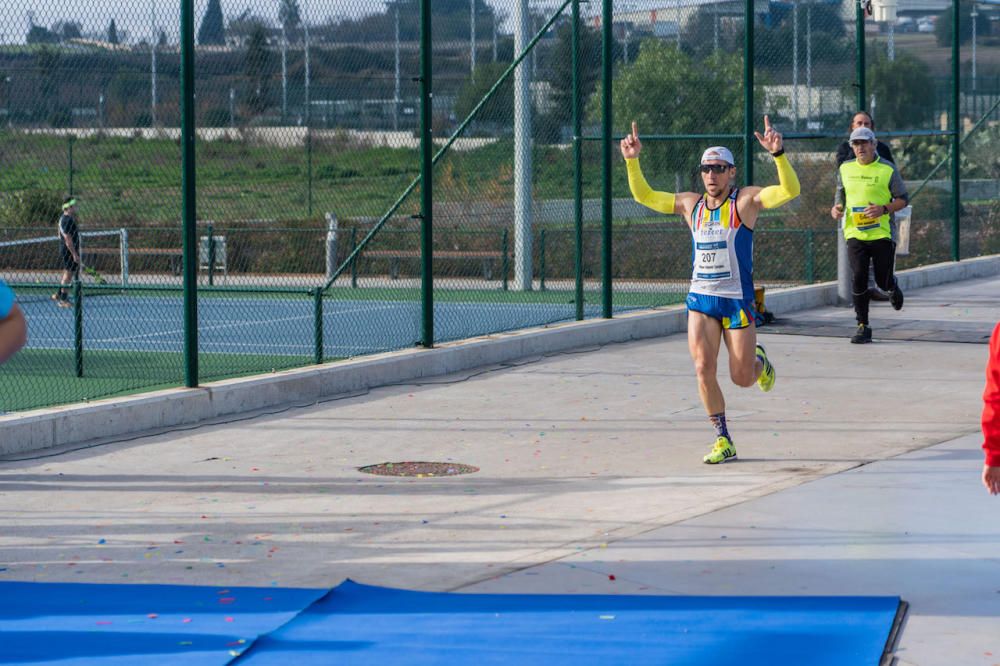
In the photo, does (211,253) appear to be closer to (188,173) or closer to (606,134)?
(606,134)

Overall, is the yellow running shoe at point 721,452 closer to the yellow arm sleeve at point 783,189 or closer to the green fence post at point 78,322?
the yellow arm sleeve at point 783,189

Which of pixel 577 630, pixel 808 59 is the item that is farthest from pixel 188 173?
pixel 808 59

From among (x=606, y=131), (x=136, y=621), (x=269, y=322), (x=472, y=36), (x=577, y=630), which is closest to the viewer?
(x=577, y=630)

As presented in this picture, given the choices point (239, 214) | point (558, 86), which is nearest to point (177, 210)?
point (239, 214)

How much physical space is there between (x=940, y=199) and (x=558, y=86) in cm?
1227

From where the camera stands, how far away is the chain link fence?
1442 cm

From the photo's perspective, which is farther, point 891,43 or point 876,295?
point 891,43

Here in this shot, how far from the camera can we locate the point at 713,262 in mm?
9992

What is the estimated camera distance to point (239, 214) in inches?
801

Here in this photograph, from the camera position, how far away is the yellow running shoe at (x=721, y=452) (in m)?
9.92

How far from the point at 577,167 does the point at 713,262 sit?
21.2ft

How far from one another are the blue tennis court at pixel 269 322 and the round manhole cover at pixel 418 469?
4468 millimetres

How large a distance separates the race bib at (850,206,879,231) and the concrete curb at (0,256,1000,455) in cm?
233

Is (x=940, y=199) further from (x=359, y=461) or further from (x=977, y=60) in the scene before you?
(x=359, y=461)
